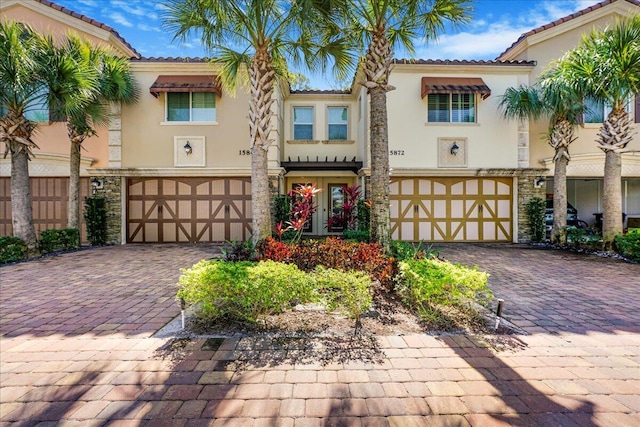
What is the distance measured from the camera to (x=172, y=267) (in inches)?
300

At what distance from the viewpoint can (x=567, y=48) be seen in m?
11.8

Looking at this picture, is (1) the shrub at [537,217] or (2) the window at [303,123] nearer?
(1) the shrub at [537,217]

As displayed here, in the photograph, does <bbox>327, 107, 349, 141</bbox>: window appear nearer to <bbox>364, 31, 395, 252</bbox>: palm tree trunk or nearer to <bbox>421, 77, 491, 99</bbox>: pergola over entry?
<bbox>421, 77, 491, 99</bbox>: pergola over entry

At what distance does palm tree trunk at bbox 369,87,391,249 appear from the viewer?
5895 millimetres

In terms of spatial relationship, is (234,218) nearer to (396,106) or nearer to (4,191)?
(396,106)

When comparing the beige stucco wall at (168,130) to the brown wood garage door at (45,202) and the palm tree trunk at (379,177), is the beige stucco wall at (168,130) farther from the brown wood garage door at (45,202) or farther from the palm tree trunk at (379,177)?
the palm tree trunk at (379,177)

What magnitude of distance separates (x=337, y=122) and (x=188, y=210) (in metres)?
7.43

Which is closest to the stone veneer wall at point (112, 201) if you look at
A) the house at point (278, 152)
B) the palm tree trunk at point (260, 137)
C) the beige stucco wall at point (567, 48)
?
the house at point (278, 152)

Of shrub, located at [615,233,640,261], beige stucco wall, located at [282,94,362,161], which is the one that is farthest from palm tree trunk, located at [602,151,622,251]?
beige stucco wall, located at [282,94,362,161]

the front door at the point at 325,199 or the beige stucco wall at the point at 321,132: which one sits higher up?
the beige stucco wall at the point at 321,132

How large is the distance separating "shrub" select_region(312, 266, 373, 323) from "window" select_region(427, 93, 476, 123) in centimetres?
1003

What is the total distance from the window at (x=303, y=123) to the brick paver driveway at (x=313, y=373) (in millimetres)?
10239

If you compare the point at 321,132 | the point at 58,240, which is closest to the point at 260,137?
the point at 321,132

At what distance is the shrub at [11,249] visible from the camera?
8.03m
